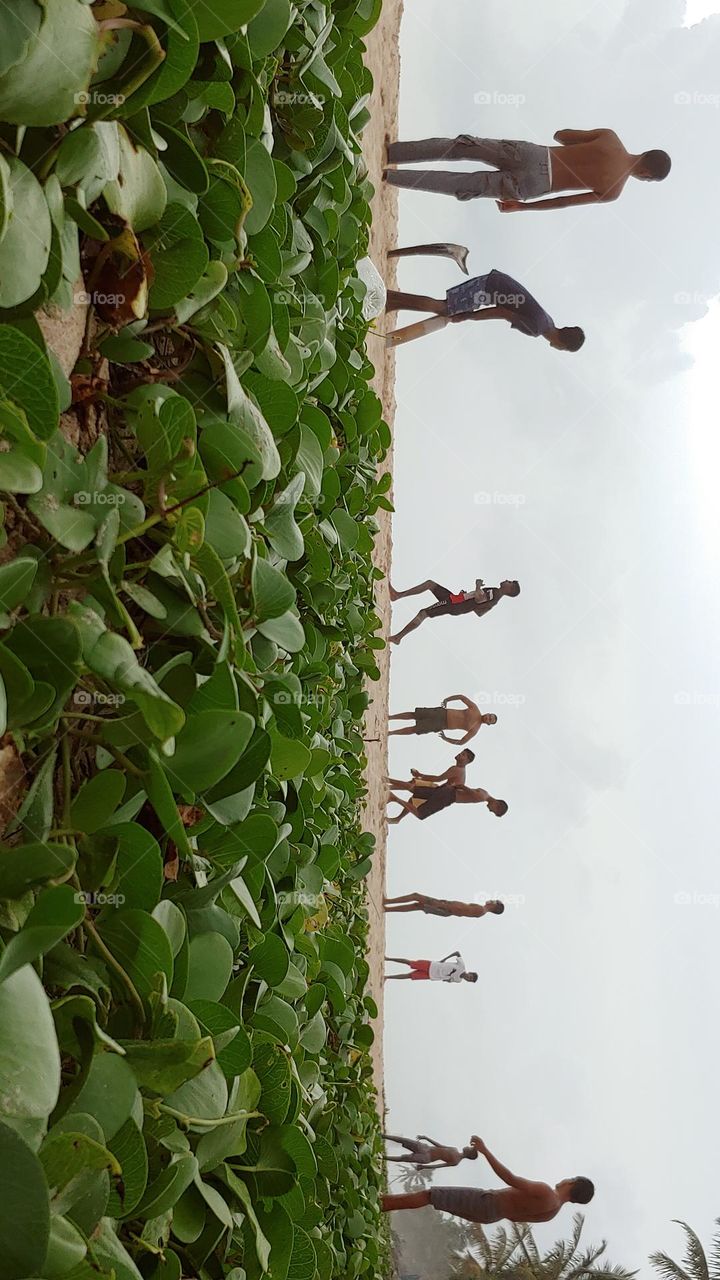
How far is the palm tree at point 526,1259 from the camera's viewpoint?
19.3 feet

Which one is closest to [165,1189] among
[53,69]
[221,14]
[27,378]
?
[27,378]

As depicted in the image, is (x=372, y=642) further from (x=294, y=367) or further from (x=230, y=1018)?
(x=230, y=1018)

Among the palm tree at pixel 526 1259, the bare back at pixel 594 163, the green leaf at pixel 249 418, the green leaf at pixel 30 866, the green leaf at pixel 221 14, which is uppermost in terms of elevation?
the bare back at pixel 594 163

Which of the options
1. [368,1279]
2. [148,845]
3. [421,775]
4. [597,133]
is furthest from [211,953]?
[421,775]

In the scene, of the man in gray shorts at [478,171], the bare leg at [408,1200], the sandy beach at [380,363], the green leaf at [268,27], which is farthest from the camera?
the bare leg at [408,1200]

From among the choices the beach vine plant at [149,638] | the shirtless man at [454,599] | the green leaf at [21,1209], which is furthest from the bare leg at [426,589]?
the green leaf at [21,1209]

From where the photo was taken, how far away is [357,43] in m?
1.31

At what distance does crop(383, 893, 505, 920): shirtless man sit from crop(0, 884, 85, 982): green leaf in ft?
15.3

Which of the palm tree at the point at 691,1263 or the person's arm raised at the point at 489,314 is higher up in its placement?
the person's arm raised at the point at 489,314

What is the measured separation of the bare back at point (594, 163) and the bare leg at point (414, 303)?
0.61 metres

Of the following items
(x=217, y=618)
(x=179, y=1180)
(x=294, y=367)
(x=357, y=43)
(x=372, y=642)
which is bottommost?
(x=179, y=1180)

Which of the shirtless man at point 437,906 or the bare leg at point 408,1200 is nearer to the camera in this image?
the bare leg at point 408,1200

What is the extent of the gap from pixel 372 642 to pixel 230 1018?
1.36 metres

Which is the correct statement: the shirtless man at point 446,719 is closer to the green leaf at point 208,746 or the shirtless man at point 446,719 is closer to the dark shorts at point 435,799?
the dark shorts at point 435,799
